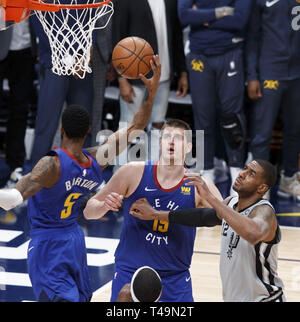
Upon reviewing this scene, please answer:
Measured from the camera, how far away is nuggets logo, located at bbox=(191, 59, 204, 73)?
8.85 meters

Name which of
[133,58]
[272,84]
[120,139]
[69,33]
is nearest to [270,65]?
[272,84]

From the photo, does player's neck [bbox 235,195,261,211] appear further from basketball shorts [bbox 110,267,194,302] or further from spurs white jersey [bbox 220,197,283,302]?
basketball shorts [bbox 110,267,194,302]

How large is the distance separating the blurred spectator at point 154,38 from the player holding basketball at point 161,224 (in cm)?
322

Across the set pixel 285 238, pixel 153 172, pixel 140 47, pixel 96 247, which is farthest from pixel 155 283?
pixel 285 238

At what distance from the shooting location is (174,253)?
5305 millimetres

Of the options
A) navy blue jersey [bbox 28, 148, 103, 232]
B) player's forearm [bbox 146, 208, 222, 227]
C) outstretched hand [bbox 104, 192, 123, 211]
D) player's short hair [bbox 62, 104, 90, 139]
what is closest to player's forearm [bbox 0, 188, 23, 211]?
navy blue jersey [bbox 28, 148, 103, 232]

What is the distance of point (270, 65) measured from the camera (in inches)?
348

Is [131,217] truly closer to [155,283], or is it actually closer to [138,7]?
[155,283]

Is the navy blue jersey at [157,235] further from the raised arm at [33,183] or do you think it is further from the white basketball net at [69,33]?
the white basketball net at [69,33]

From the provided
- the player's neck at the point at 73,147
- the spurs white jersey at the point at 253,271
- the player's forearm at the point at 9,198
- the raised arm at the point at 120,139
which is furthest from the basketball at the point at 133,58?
the player's forearm at the point at 9,198

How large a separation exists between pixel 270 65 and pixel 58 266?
179 inches

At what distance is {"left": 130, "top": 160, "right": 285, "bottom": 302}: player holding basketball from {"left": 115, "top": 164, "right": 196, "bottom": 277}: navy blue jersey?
183 millimetres

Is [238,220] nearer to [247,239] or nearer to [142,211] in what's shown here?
[247,239]

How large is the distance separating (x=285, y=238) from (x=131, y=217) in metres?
2.94
